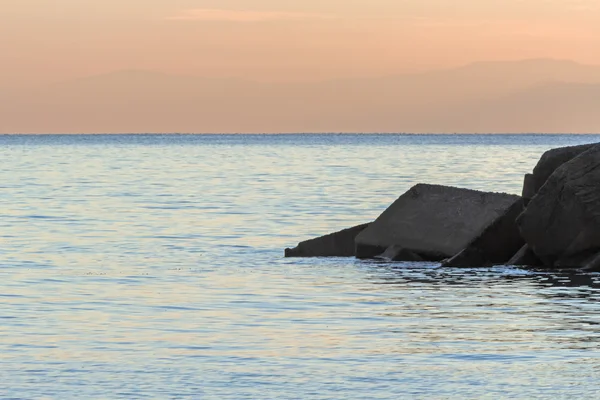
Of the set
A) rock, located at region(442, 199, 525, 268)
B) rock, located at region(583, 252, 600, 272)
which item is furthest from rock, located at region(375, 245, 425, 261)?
rock, located at region(583, 252, 600, 272)

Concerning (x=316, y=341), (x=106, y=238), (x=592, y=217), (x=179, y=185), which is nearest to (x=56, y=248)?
(x=106, y=238)

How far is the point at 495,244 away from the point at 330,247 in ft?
11.7

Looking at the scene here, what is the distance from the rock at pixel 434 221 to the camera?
78.9ft

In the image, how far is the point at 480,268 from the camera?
23.4 metres

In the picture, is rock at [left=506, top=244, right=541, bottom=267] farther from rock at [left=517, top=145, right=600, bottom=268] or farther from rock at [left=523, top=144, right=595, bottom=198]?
rock at [left=523, top=144, right=595, bottom=198]

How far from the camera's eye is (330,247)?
26.2 metres

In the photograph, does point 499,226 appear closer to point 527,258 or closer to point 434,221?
point 527,258

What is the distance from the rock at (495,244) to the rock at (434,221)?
15cm

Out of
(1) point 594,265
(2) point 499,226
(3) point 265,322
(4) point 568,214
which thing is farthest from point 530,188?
(3) point 265,322

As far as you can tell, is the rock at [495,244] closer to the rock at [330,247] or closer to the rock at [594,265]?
the rock at [594,265]

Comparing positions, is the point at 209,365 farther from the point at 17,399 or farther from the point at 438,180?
the point at 438,180

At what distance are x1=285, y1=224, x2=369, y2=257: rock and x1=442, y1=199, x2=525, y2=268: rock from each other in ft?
9.84

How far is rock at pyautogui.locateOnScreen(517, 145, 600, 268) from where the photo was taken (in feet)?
73.5

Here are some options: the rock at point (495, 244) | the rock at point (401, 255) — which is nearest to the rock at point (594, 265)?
the rock at point (495, 244)
